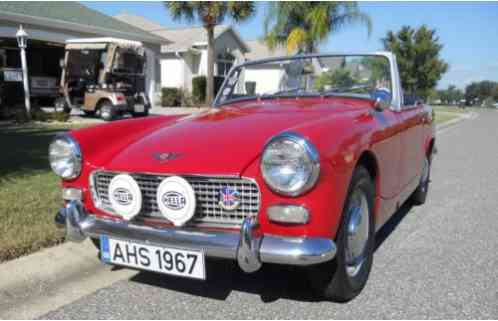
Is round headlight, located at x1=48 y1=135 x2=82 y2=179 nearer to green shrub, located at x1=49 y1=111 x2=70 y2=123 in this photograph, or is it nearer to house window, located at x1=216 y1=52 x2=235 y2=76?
green shrub, located at x1=49 y1=111 x2=70 y2=123

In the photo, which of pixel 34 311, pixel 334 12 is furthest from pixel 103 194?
pixel 334 12

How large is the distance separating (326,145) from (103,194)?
126cm

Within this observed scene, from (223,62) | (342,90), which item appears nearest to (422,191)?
(342,90)

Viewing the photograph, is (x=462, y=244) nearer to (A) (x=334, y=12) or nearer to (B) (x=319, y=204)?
(B) (x=319, y=204)

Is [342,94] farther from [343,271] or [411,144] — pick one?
[343,271]

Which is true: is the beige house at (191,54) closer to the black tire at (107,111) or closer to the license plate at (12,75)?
the license plate at (12,75)

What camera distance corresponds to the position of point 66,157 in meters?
2.60

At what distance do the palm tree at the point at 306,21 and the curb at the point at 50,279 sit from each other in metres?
14.9

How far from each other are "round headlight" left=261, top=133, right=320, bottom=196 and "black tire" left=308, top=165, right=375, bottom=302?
13.4 inches

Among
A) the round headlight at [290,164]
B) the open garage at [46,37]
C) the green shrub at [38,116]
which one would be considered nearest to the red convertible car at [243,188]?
the round headlight at [290,164]

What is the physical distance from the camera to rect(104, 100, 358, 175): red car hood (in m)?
2.18

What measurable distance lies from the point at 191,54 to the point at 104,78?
35.0 feet

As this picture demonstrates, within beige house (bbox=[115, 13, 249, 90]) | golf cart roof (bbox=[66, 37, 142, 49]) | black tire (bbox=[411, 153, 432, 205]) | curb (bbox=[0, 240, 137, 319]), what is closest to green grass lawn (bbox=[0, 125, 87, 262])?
curb (bbox=[0, 240, 137, 319])

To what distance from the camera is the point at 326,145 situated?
207cm
